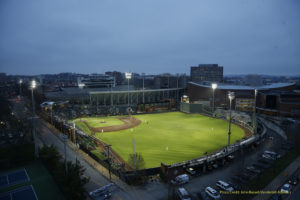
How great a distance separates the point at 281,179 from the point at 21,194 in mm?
19029

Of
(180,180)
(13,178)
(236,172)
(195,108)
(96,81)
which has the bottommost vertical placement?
(13,178)

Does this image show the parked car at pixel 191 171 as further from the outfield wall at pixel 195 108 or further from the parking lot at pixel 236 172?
the outfield wall at pixel 195 108

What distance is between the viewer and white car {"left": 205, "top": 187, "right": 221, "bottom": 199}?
1206cm

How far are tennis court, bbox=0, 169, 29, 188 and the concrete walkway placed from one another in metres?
17.2

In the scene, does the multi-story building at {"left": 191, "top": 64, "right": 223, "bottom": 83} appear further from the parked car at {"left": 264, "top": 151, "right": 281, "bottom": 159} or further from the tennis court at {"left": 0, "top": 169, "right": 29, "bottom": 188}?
the tennis court at {"left": 0, "top": 169, "right": 29, "bottom": 188}

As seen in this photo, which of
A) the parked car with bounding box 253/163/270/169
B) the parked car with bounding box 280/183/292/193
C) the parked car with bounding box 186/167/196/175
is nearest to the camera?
the parked car with bounding box 280/183/292/193

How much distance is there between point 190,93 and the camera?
58.8 meters

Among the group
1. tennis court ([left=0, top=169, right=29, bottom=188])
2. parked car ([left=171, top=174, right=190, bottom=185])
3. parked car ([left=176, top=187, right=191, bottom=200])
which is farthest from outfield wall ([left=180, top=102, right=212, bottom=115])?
tennis court ([left=0, top=169, right=29, bottom=188])

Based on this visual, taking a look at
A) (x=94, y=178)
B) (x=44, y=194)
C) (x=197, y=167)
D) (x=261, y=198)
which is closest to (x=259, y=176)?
(x=261, y=198)

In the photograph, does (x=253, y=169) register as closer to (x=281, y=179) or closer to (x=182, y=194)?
(x=281, y=179)

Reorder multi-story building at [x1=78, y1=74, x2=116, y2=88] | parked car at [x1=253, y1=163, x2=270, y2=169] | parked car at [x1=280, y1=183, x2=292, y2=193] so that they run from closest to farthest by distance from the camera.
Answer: parked car at [x1=280, y1=183, x2=292, y2=193]
parked car at [x1=253, y1=163, x2=270, y2=169]
multi-story building at [x1=78, y1=74, x2=116, y2=88]

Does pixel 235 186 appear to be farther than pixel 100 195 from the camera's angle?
Yes

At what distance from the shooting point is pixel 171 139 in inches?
1003

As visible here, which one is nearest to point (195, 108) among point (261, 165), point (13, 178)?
point (261, 165)
